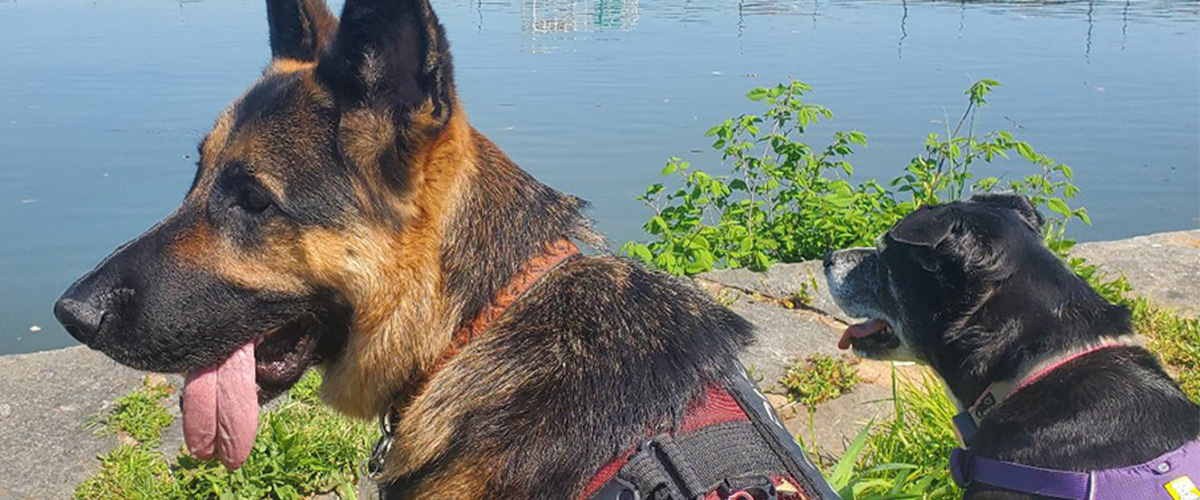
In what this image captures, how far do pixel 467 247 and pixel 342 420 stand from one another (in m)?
2.33

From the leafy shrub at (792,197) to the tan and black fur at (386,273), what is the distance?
379cm

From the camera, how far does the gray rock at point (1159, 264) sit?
6.75 m

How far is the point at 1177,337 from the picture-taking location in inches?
234

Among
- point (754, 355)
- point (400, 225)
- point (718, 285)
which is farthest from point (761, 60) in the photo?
point (400, 225)

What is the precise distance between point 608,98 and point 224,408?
10.2 metres

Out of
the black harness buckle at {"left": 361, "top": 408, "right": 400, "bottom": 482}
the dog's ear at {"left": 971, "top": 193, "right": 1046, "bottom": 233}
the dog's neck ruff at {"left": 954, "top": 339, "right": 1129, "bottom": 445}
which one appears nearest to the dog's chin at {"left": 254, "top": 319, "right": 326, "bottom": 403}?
the black harness buckle at {"left": 361, "top": 408, "right": 400, "bottom": 482}

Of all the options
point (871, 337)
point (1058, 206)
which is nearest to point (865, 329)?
point (871, 337)

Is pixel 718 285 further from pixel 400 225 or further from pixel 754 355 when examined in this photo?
pixel 400 225

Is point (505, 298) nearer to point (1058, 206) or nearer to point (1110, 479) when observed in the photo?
point (1110, 479)

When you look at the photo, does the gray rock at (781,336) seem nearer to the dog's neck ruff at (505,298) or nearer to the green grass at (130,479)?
the dog's neck ruff at (505,298)

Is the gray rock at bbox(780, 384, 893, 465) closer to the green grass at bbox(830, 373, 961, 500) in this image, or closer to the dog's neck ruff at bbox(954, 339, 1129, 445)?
the green grass at bbox(830, 373, 961, 500)

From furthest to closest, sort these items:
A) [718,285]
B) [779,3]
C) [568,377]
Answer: [779,3] < [718,285] < [568,377]

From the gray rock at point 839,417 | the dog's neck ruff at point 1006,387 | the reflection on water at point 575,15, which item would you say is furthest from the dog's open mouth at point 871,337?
the reflection on water at point 575,15

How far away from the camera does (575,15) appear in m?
23.9
